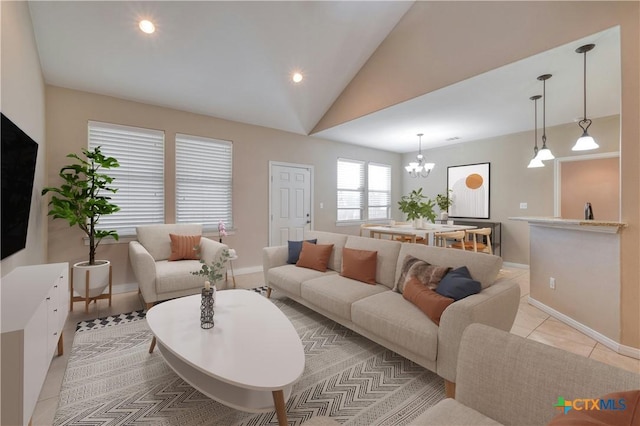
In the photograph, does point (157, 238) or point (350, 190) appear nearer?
point (157, 238)

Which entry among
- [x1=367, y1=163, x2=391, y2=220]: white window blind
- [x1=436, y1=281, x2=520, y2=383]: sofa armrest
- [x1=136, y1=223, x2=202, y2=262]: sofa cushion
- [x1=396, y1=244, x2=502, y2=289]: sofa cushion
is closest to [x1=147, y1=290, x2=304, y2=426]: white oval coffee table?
[x1=436, y1=281, x2=520, y2=383]: sofa armrest

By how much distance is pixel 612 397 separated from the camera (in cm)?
73

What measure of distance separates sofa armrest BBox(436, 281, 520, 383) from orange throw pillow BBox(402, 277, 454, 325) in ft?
0.36

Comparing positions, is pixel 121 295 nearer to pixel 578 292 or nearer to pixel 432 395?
pixel 432 395

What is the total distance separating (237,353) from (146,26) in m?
3.50

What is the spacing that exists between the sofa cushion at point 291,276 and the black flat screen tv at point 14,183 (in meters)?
2.17

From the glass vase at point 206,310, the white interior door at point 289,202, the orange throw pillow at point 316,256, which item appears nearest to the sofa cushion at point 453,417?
the glass vase at point 206,310

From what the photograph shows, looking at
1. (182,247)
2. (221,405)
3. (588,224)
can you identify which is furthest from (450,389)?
(182,247)

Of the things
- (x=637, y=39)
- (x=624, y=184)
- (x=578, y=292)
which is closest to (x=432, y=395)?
(x=578, y=292)

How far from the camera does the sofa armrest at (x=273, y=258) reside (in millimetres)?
3537

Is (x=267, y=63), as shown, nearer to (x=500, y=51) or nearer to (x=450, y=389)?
(x=500, y=51)

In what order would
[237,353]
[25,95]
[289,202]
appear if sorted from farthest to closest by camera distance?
[289,202] → [25,95] → [237,353]

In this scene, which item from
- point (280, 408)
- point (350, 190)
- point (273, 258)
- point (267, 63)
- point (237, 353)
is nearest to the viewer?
point (280, 408)

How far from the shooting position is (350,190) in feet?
21.9
